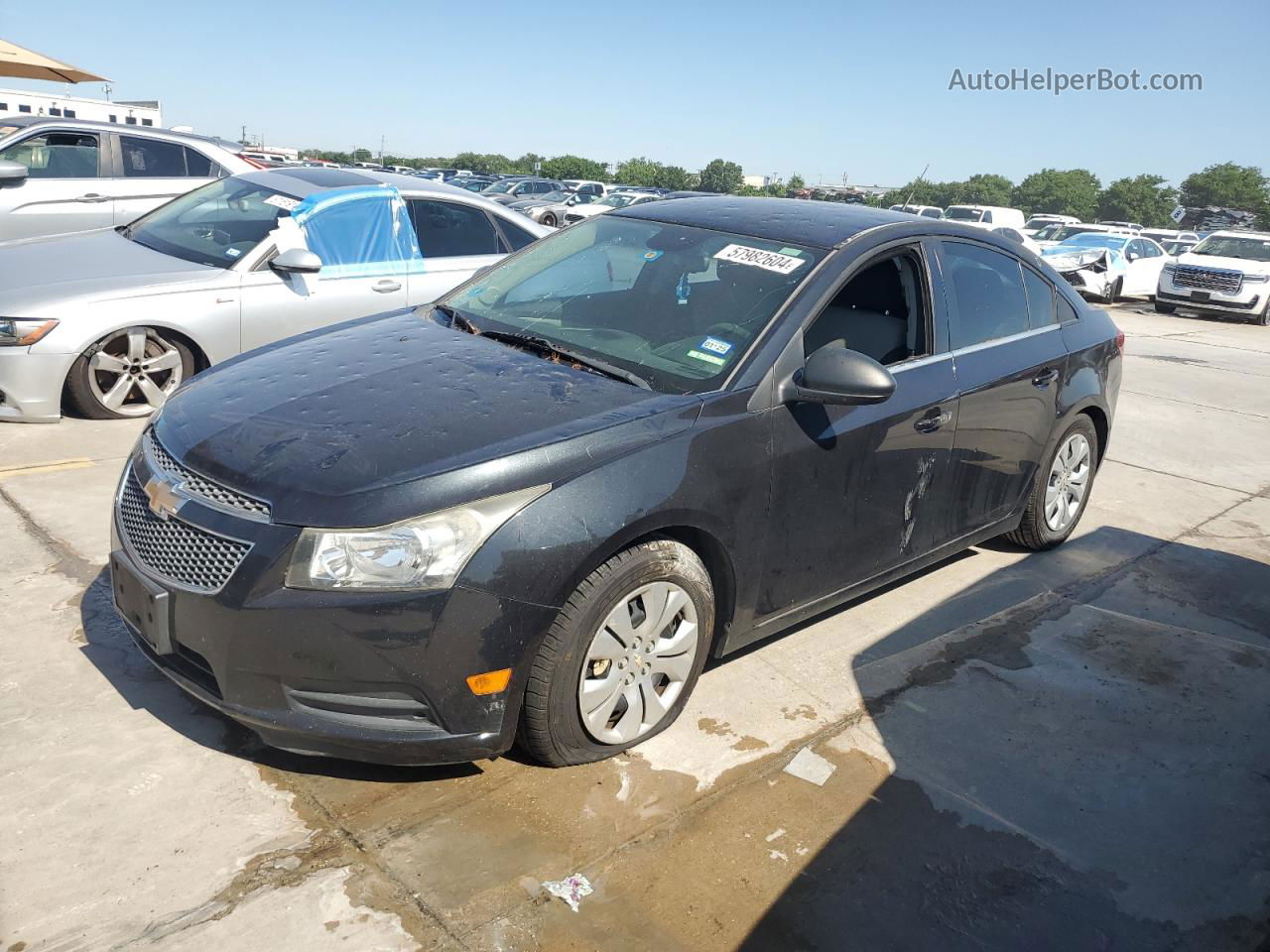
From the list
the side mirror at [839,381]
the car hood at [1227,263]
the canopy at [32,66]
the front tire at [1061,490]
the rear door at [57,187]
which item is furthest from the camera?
the car hood at [1227,263]

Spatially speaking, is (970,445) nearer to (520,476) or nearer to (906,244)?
(906,244)

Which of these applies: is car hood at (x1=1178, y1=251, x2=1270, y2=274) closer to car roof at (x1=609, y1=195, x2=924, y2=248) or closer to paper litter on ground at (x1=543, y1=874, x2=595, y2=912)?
car roof at (x1=609, y1=195, x2=924, y2=248)

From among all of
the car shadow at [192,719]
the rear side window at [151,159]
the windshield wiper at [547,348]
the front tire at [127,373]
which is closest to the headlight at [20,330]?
the front tire at [127,373]

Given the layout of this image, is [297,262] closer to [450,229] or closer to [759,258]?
[450,229]

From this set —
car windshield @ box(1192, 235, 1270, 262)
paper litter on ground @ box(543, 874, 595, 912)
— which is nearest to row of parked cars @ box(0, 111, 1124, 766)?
paper litter on ground @ box(543, 874, 595, 912)

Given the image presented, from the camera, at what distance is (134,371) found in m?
5.95

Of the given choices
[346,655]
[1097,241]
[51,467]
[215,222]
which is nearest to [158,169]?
[215,222]

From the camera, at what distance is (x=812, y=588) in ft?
11.9

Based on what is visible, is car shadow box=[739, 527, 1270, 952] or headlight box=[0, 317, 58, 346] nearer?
car shadow box=[739, 527, 1270, 952]

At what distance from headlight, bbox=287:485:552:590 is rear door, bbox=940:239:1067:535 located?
229cm

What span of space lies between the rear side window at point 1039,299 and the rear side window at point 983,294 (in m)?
0.06

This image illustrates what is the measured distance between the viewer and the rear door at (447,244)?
6.82m

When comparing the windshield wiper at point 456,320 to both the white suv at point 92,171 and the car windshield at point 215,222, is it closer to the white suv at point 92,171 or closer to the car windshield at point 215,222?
the car windshield at point 215,222

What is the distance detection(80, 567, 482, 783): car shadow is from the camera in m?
3.04
